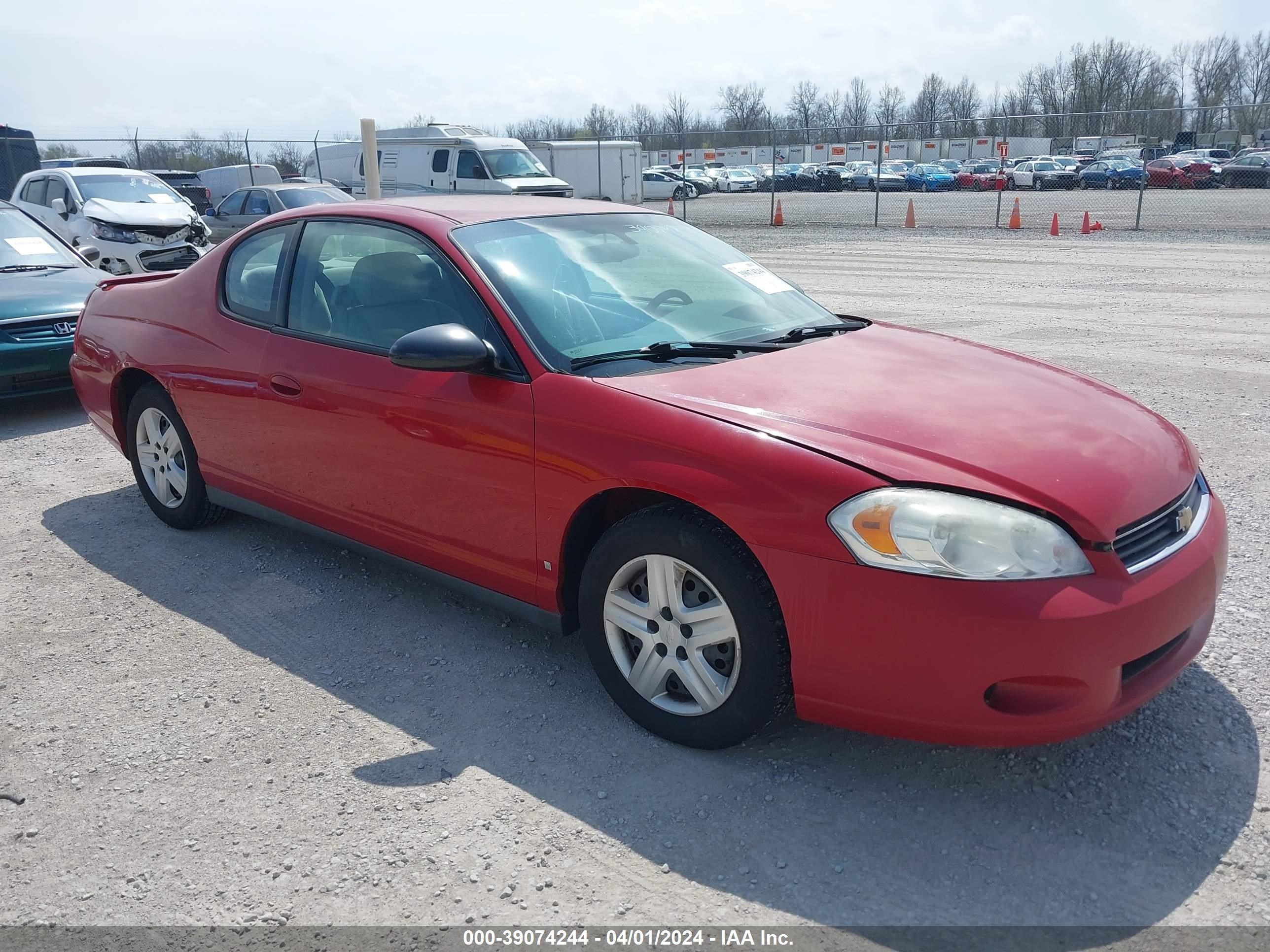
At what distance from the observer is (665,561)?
2963 mm

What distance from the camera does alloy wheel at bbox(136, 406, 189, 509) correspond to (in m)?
4.92

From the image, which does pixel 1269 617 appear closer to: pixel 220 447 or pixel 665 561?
pixel 665 561

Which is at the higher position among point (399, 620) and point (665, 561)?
point (665, 561)

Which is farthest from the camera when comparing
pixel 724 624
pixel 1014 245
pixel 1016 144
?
pixel 1016 144

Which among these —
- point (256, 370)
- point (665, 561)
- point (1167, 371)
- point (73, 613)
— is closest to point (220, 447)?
point (256, 370)

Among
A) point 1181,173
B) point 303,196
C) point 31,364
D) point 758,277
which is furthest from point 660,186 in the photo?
point 758,277

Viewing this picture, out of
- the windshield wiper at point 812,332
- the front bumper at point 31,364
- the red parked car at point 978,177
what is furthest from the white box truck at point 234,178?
the red parked car at point 978,177

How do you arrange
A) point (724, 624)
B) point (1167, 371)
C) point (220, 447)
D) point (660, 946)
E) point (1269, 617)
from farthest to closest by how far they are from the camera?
1. point (1167, 371)
2. point (220, 447)
3. point (1269, 617)
4. point (724, 624)
5. point (660, 946)

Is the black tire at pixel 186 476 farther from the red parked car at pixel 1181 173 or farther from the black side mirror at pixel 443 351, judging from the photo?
the red parked car at pixel 1181 173

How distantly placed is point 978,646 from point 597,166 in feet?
98.6

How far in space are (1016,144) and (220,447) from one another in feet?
207

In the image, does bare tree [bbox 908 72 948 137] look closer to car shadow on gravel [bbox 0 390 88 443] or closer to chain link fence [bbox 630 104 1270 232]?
chain link fence [bbox 630 104 1270 232]

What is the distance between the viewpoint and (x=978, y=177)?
45.2 metres

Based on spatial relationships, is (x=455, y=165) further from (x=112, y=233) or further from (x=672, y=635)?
(x=672, y=635)
